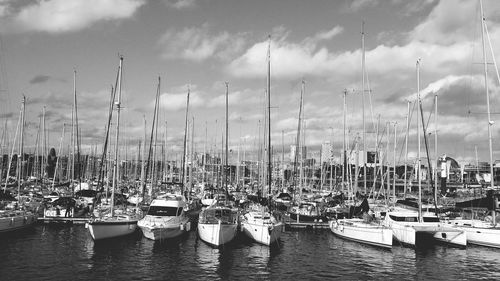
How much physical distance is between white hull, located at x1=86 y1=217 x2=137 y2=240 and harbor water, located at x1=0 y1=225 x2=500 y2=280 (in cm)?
78

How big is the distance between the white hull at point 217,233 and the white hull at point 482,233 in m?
22.9

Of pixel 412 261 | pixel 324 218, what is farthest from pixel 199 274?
pixel 324 218

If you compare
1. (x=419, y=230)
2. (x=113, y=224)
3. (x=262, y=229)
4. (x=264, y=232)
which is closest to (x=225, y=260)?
(x=264, y=232)

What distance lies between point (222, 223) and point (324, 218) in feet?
63.8

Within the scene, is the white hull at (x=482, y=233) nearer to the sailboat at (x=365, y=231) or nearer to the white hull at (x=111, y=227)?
the sailboat at (x=365, y=231)

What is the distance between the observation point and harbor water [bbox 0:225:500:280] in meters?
26.9

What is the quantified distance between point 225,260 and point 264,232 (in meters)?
6.27

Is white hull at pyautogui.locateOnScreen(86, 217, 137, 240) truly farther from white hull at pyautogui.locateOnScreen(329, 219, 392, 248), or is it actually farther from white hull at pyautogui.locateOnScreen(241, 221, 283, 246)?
white hull at pyautogui.locateOnScreen(329, 219, 392, 248)

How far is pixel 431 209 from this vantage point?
56.1 meters

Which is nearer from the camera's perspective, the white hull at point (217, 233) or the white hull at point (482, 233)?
the white hull at point (217, 233)

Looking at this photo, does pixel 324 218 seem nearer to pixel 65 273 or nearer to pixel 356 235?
pixel 356 235

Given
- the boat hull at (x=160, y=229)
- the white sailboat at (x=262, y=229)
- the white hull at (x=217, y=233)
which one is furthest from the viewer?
the white sailboat at (x=262, y=229)

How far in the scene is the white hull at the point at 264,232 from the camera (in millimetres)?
36031

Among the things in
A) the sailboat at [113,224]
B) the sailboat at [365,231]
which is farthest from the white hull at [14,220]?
the sailboat at [365,231]
